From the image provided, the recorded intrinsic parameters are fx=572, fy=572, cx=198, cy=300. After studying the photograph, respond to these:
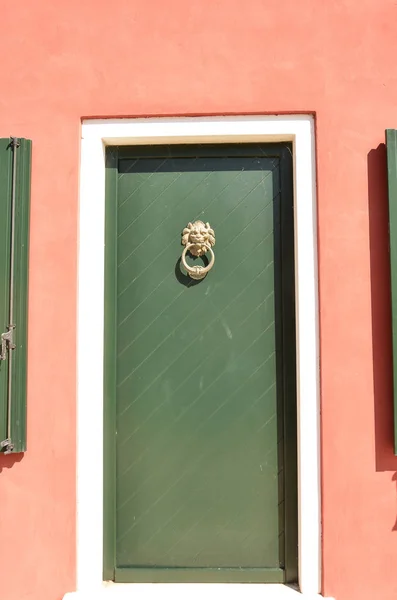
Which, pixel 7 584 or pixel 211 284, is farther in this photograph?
pixel 211 284

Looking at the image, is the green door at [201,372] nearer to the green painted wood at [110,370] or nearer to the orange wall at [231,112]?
the green painted wood at [110,370]

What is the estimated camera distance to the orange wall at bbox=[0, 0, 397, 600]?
2824mm

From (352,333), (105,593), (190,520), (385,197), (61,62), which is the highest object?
(61,62)

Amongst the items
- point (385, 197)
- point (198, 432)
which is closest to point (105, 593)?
point (198, 432)

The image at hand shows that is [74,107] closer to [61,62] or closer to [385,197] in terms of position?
[61,62]

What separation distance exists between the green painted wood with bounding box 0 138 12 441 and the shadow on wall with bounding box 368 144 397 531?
1.83m

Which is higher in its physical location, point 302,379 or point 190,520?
point 302,379

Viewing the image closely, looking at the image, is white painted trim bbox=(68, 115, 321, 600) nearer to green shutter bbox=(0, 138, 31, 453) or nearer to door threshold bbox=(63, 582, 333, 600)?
door threshold bbox=(63, 582, 333, 600)

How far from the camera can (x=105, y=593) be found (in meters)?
2.87

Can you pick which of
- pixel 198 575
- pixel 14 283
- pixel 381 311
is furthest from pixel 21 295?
pixel 381 311

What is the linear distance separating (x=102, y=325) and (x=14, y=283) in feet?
1.61

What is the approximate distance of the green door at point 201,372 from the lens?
9.82 ft

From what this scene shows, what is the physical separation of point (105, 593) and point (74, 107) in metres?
2.48

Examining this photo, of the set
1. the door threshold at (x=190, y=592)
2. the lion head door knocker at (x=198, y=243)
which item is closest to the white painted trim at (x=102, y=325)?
the door threshold at (x=190, y=592)
